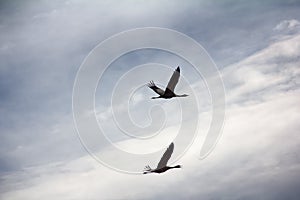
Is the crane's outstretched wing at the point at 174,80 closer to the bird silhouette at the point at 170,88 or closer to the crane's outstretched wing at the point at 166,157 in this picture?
the bird silhouette at the point at 170,88

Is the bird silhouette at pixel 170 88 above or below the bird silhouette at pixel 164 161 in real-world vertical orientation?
above

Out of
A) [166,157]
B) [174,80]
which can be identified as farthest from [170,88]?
[166,157]

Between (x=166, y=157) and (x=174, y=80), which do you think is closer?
(x=174, y=80)

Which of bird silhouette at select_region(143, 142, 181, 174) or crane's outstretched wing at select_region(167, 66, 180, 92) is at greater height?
crane's outstretched wing at select_region(167, 66, 180, 92)

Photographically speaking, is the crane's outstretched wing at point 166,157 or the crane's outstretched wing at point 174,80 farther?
the crane's outstretched wing at point 166,157

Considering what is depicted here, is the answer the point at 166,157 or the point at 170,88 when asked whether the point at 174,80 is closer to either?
the point at 170,88

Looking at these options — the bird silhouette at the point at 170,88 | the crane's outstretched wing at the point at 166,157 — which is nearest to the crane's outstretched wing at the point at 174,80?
the bird silhouette at the point at 170,88

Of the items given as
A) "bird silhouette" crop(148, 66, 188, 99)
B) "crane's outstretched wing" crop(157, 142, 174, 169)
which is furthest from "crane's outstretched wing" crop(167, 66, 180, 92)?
"crane's outstretched wing" crop(157, 142, 174, 169)

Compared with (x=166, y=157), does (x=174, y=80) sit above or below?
above

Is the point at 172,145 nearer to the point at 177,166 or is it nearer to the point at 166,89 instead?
the point at 177,166

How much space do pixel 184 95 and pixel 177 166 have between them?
17734 millimetres

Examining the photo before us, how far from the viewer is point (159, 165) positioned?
89375 millimetres

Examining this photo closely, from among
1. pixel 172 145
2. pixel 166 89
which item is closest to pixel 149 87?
pixel 166 89

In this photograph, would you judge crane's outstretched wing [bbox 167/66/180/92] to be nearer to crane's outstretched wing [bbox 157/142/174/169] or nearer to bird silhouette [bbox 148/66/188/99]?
bird silhouette [bbox 148/66/188/99]
